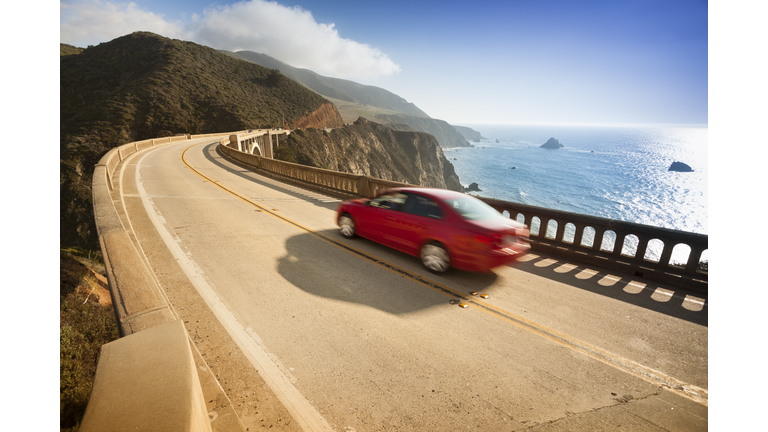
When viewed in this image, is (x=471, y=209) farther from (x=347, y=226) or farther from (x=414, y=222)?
(x=347, y=226)

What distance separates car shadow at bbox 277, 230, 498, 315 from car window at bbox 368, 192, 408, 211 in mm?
984

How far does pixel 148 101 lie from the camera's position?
63.2 m

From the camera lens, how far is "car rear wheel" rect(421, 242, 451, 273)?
5.67m

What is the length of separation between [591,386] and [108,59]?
384 ft

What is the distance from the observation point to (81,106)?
65.4 meters

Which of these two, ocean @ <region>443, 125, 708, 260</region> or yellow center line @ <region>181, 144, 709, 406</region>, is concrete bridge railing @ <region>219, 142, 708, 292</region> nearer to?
yellow center line @ <region>181, 144, 709, 406</region>

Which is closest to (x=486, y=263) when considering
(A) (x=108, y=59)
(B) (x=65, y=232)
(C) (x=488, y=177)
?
(B) (x=65, y=232)

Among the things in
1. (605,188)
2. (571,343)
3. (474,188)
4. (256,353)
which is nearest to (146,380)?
(256,353)

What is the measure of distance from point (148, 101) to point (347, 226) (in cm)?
7601

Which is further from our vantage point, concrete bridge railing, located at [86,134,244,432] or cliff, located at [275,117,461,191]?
cliff, located at [275,117,461,191]

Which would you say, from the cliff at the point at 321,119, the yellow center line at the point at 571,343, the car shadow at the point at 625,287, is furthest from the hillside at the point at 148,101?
the car shadow at the point at 625,287

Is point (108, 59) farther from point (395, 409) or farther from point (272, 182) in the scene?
point (395, 409)

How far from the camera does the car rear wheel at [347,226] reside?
7.43 meters

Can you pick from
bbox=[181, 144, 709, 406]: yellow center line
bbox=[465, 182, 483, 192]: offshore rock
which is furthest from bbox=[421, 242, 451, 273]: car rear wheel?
bbox=[465, 182, 483, 192]: offshore rock
